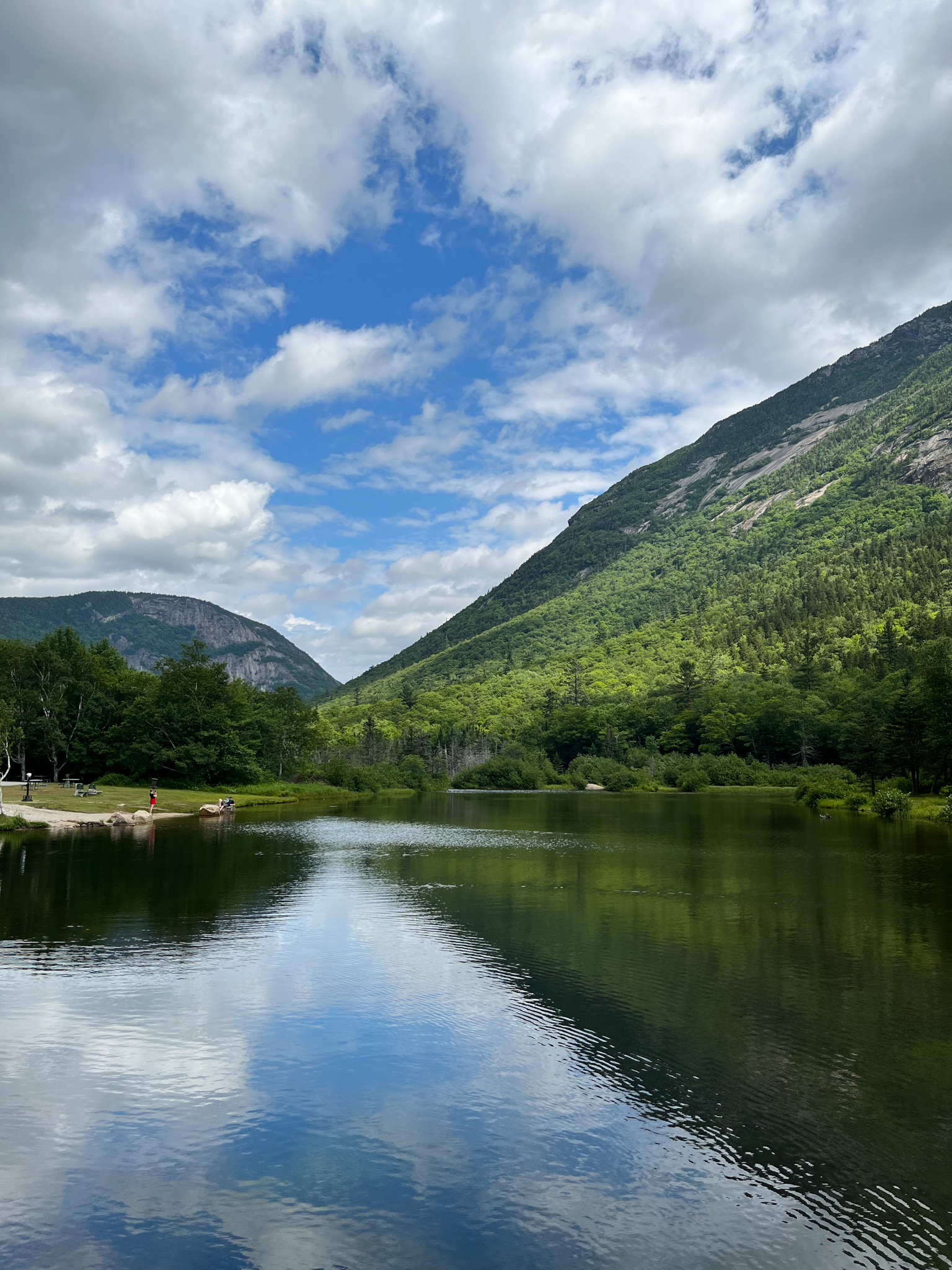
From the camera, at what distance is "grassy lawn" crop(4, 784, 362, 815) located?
5916 centimetres

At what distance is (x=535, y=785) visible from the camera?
142750 millimetres

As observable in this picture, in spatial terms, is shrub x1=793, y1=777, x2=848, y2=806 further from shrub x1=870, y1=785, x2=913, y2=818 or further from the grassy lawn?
the grassy lawn

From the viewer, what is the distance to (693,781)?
390ft

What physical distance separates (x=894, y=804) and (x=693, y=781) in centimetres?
5443

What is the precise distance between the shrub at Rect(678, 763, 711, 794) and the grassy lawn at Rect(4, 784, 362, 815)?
2041 inches

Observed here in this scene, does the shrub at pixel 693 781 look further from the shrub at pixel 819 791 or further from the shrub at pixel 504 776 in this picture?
the shrub at pixel 819 791

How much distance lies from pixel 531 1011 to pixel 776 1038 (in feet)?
15.0

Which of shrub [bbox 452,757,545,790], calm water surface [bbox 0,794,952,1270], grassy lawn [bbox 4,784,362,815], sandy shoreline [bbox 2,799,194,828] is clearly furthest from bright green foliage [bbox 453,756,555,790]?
calm water surface [bbox 0,794,952,1270]

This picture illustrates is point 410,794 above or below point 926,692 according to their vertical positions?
below

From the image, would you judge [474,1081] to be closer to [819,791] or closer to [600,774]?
[819,791]

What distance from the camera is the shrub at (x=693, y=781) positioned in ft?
390

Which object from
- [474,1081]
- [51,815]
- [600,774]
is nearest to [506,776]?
[600,774]

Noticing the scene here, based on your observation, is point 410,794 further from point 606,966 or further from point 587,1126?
point 587,1126

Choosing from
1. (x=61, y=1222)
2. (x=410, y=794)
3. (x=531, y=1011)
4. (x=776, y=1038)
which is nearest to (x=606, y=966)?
(x=531, y=1011)
